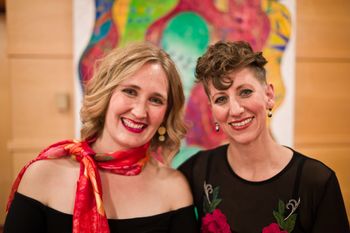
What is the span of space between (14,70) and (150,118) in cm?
144

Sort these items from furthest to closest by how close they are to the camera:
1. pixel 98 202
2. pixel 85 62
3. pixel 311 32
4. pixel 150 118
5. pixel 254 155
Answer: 1. pixel 311 32
2. pixel 85 62
3. pixel 254 155
4. pixel 150 118
5. pixel 98 202

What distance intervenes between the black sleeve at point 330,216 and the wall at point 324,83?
4.15ft

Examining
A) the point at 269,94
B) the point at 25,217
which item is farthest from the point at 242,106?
the point at 25,217

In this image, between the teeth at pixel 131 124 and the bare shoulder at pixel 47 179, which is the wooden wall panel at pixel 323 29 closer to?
the teeth at pixel 131 124

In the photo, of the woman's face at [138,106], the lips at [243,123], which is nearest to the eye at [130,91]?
the woman's face at [138,106]

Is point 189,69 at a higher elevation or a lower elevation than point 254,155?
higher

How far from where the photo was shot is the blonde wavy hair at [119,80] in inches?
48.0

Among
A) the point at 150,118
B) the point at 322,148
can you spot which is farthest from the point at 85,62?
the point at 322,148

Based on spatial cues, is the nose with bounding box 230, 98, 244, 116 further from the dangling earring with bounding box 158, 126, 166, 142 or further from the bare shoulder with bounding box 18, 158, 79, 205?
the bare shoulder with bounding box 18, 158, 79, 205

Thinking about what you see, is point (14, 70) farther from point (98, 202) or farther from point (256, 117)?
point (256, 117)

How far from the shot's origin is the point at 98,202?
3.71 feet

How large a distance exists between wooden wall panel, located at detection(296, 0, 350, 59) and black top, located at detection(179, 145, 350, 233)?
4.61 ft

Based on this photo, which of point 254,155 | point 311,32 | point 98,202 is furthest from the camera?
point 311,32

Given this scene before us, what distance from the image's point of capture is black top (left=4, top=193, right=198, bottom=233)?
111 cm
